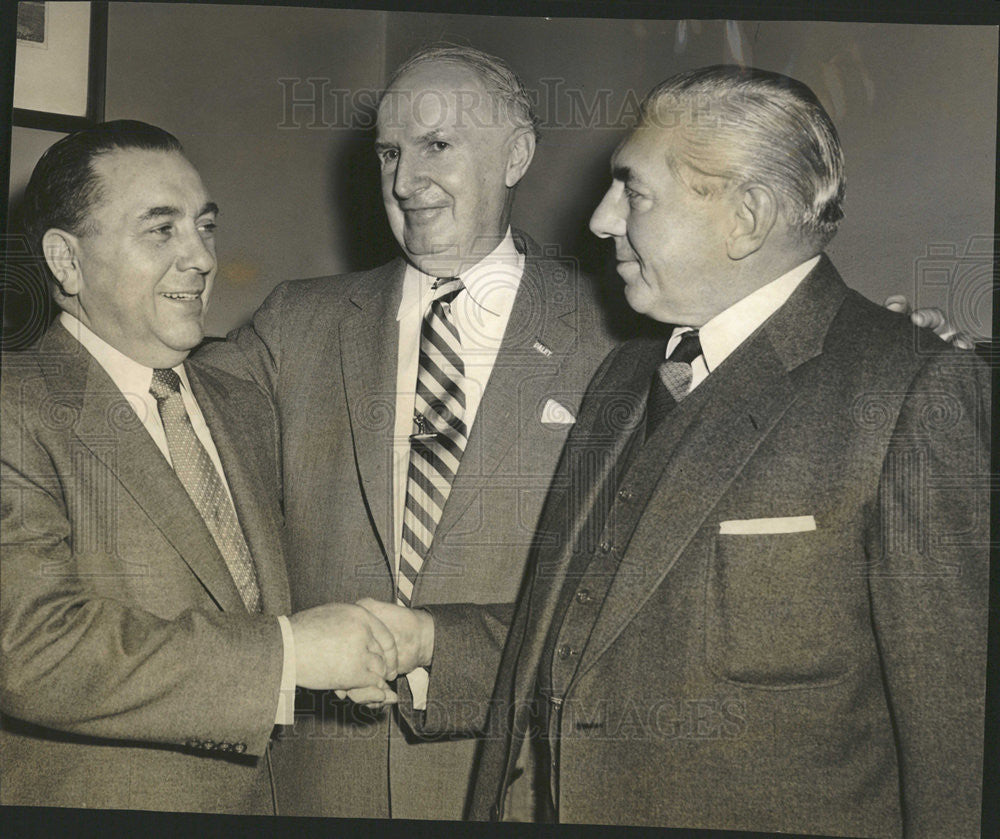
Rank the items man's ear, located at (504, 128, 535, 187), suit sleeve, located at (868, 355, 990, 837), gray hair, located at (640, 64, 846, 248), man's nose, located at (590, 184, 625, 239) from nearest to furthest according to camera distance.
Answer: suit sleeve, located at (868, 355, 990, 837)
gray hair, located at (640, 64, 846, 248)
man's nose, located at (590, 184, 625, 239)
man's ear, located at (504, 128, 535, 187)

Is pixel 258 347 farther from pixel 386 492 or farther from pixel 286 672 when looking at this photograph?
pixel 286 672

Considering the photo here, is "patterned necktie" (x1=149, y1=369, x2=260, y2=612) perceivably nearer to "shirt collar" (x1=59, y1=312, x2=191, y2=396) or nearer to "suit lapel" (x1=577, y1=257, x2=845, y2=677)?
"shirt collar" (x1=59, y1=312, x2=191, y2=396)

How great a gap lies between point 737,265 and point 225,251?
3.33ft

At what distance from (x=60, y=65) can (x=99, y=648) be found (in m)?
1.18

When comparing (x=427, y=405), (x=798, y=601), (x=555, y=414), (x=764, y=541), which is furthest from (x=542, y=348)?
(x=798, y=601)

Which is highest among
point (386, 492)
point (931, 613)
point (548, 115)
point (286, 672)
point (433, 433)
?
point (548, 115)

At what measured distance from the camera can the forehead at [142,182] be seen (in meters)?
2.16

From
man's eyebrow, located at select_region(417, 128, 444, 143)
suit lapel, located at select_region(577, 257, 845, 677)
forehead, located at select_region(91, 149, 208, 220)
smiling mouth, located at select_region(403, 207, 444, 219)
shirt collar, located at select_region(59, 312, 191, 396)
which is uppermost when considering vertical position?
man's eyebrow, located at select_region(417, 128, 444, 143)

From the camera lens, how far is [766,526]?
1.94 m

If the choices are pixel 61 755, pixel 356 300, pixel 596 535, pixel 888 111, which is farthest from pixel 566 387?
pixel 61 755

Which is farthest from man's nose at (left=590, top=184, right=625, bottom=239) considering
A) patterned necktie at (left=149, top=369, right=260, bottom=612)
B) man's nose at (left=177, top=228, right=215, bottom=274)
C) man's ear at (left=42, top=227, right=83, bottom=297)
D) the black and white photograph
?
man's ear at (left=42, top=227, right=83, bottom=297)

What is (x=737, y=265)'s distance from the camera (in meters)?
Result: 2.02

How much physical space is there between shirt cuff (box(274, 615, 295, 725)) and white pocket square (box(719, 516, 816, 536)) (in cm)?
84

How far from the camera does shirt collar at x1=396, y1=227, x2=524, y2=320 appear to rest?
223 cm
